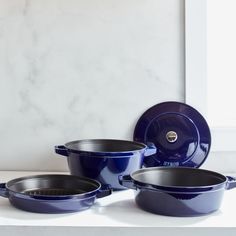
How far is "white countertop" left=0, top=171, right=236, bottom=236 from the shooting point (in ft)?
2.64

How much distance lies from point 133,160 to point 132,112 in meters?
0.25

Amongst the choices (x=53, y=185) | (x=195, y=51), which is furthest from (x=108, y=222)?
(x=195, y=51)

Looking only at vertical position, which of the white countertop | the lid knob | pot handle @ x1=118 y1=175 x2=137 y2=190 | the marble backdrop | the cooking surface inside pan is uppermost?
the marble backdrop

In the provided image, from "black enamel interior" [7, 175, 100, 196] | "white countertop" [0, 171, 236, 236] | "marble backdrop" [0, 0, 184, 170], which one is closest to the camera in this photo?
"white countertop" [0, 171, 236, 236]

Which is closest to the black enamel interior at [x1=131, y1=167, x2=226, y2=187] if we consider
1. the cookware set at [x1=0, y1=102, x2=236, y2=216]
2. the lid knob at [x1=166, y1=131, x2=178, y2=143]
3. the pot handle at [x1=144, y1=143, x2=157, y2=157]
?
the cookware set at [x1=0, y1=102, x2=236, y2=216]

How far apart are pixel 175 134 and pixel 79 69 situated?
315 millimetres

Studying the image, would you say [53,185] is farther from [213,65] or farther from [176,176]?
[213,65]

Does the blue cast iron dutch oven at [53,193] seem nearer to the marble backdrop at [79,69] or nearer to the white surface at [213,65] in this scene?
the marble backdrop at [79,69]

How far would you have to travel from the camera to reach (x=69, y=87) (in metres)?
1.23

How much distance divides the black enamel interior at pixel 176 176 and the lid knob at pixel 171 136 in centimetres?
21

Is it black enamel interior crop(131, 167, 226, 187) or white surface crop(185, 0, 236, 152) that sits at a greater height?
white surface crop(185, 0, 236, 152)

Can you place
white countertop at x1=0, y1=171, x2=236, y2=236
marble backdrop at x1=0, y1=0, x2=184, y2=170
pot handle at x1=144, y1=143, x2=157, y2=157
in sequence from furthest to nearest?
marble backdrop at x1=0, y1=0, x2=184, y2=170, pot handle at x1=144, y1=143, x2=157, y2=157, white countertop at x1=0, y1=171, x2=236, y2=236

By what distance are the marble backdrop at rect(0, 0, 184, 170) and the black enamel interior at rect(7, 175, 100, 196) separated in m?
0.25

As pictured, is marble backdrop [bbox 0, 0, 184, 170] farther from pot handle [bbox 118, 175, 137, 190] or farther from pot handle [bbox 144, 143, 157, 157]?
pot handle [bbox 118, 175, 137, 190]
